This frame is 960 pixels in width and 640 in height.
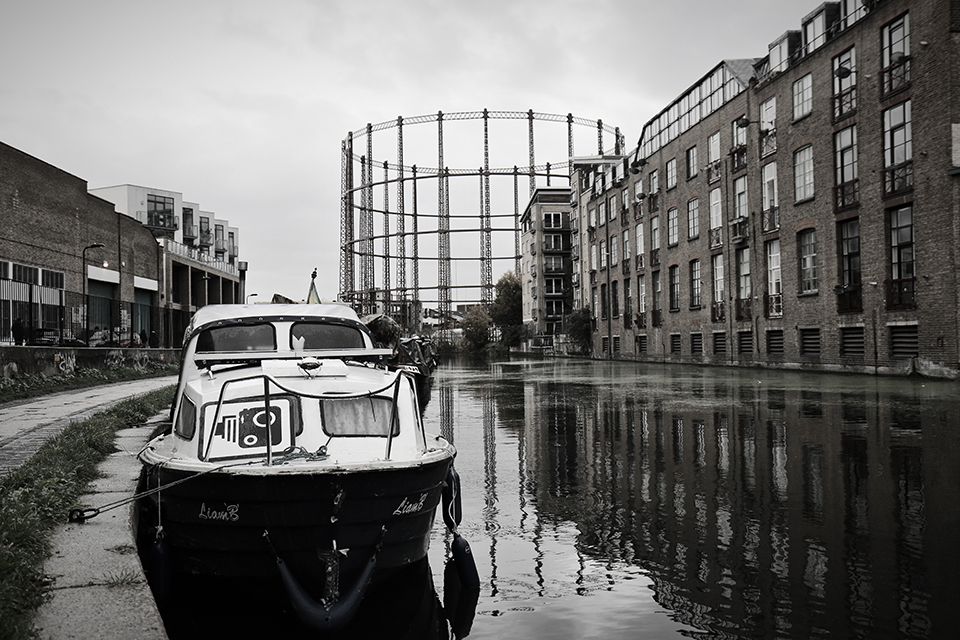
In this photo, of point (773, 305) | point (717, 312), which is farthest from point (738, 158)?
point (773, 305)

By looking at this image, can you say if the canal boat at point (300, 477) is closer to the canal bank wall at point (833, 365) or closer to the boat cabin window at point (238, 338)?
the boat cabin window at point (238, 338)

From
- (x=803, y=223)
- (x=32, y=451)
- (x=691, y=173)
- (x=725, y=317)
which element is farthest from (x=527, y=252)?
(x=32, y=451)

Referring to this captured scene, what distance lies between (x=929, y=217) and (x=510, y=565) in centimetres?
2168

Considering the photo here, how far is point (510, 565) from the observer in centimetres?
566

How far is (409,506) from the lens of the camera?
5164mm

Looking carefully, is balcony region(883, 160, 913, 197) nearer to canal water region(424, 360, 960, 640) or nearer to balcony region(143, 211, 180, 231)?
canal water region(424, 360, 960, 640)

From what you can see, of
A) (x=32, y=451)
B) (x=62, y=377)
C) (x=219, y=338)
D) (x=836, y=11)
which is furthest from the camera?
(x=836, y=11)

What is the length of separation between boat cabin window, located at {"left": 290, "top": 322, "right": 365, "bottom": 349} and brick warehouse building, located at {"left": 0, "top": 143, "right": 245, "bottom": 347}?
18.6 meters

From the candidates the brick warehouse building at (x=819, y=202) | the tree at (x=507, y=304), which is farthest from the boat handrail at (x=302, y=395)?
the tree at (x=507, y=304)

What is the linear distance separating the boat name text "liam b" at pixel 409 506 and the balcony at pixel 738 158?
32.6 meters

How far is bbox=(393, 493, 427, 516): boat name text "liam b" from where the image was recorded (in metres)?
5.08

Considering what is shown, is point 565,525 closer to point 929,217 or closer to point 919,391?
point 919,391

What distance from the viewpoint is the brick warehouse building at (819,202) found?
22531 mm

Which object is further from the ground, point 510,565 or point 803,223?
point 803,223
